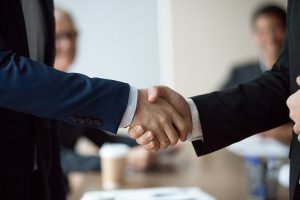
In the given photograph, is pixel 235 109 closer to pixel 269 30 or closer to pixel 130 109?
pixel 130 109

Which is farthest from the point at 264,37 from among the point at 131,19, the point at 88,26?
the point at 88,26

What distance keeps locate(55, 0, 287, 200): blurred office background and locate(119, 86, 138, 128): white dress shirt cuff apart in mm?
2706

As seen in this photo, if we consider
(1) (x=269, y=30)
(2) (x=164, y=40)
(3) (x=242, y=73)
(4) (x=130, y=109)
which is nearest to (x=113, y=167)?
(4) (x=130, y=109)

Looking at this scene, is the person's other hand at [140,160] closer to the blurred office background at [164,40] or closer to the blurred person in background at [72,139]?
the blurred person in background at [72,139]

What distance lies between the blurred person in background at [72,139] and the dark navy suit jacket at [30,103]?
84cm

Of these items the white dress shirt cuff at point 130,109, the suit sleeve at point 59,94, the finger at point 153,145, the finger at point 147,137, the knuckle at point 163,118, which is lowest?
the finger at point 153,145

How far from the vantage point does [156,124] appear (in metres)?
1.33

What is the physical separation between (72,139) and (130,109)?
1361mm

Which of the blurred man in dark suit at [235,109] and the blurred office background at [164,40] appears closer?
the blurred man in dark suit at [235,109]

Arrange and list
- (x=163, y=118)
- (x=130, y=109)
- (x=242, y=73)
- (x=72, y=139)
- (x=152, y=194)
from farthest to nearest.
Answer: (x=242, y=73), (x=72, y=139), (x=152, y=194), (x=163, y=118), (x=130, y=109)

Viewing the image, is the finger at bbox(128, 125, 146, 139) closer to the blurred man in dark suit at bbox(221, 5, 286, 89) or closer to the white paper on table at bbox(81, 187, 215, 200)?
the white paper on table at bbox(81, 187, 215, 200)

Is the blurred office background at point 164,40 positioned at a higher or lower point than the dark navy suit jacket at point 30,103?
lower

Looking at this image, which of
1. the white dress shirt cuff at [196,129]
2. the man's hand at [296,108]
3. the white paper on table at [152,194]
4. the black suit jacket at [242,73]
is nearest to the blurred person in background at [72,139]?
the white paper on table at [152,194]

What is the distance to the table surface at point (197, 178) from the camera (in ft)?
5.34
